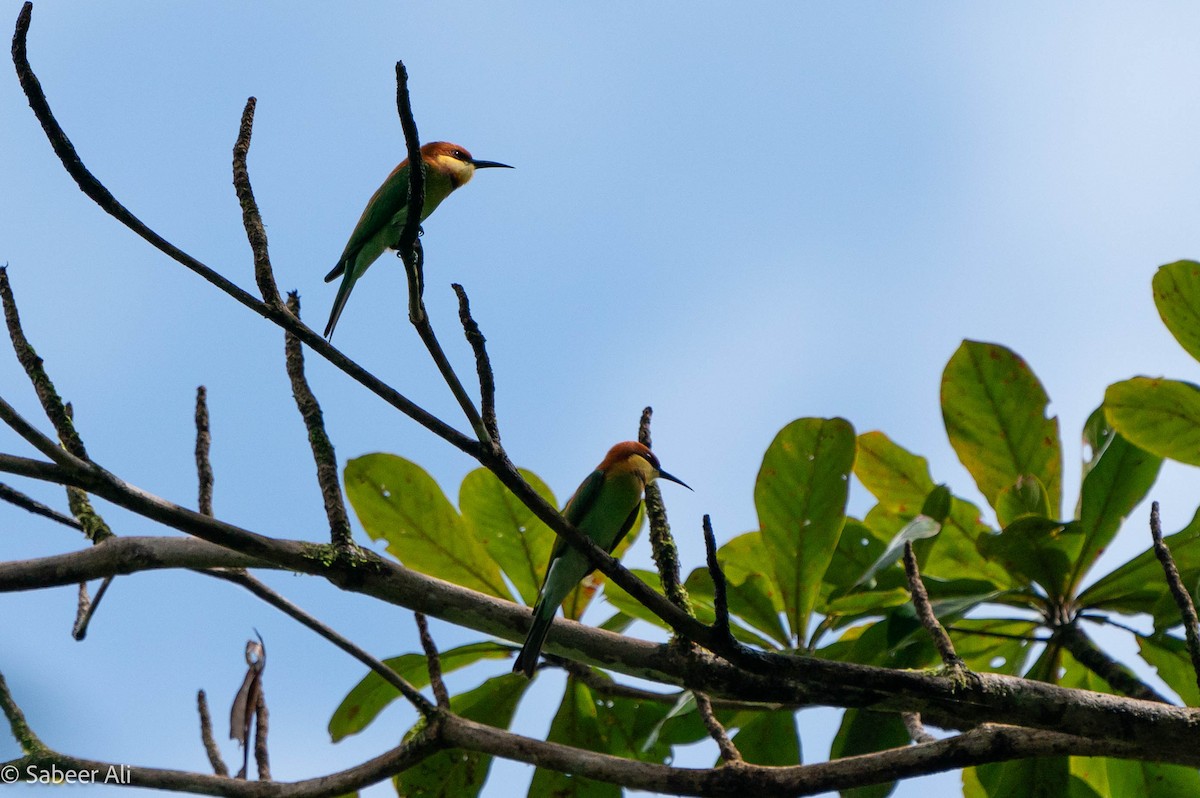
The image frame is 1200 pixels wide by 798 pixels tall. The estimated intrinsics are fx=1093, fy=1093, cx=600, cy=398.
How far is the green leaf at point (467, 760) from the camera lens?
3594 millimetres

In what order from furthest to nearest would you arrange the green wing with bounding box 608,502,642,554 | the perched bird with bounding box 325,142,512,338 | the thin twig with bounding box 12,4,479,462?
the perched bird with bounding box 325,142,512,338
the green wing with bounding box 608,502,642,554
the thin twig with bounding box 12,4,479,462

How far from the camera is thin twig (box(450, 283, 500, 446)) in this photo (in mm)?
2188

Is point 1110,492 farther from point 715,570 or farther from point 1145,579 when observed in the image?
point 715,570

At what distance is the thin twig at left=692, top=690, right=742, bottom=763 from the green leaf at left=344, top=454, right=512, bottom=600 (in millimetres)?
1095

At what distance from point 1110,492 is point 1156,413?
31cm

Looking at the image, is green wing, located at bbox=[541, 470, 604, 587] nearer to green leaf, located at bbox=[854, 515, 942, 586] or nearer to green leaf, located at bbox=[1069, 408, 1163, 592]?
green leaf, located at bbox=[854, 515, 942, 586]

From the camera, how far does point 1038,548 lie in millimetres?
3234

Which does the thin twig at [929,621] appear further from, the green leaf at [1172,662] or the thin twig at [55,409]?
the thin twig at [55,409]

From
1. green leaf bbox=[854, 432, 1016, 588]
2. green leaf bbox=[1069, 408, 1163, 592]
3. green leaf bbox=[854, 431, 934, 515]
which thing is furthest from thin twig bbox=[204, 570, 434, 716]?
green leaf bbox=[1069, 408, 1163, 592]

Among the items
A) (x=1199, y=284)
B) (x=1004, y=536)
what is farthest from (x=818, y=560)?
(x=1199, y=284)

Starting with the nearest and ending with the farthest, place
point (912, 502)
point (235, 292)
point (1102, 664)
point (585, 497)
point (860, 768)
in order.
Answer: point (235, 292), point (860, 768), point (1102, 664), point (585, 497), point (912, 502)

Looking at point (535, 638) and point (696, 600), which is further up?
point (696, 600)

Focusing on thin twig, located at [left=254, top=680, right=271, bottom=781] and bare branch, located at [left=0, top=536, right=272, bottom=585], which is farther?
thin twig, located at [left=254, top=680, right=271, bottom=781]

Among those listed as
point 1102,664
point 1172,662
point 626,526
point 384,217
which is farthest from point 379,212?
point 1172,662
